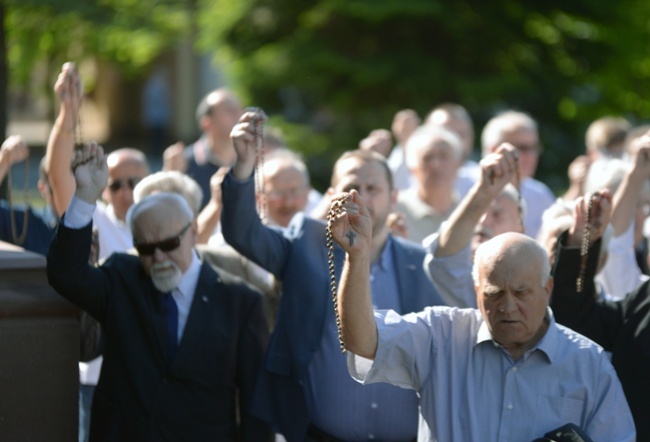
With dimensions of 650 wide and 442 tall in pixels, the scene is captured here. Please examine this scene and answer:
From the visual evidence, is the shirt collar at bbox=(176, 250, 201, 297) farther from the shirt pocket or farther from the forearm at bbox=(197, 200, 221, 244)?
the shirt pocket

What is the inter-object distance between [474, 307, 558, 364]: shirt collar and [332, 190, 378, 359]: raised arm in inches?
17.0

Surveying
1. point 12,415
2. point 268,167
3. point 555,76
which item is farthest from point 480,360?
point 555,76

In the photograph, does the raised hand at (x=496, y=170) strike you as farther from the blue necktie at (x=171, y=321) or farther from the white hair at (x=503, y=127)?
the white hair at (x=503, y=127)

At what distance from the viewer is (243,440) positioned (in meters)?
5.84

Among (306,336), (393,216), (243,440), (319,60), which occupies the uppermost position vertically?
(319,60)

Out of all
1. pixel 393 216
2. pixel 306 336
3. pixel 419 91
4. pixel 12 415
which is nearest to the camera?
pixel 12 415

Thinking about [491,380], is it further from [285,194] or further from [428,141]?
[428,141]

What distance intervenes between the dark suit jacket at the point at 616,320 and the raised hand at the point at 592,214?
0.22 feet

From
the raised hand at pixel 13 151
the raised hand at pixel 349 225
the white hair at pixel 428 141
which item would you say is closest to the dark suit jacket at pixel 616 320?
the raised hand at pixel 349 225

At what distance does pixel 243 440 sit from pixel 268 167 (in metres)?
1.71

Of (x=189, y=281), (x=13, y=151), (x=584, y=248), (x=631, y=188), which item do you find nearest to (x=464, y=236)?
(x=584, y=248)

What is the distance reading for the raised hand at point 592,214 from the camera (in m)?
5.54

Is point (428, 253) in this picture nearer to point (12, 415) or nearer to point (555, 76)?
Result: point (12, 415)

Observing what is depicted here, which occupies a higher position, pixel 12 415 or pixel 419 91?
pixel 419 91
